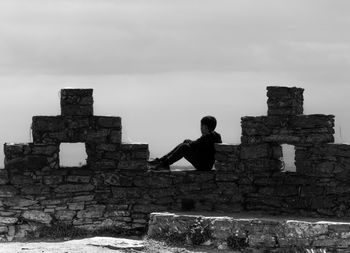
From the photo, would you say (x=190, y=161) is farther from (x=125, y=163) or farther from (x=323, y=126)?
(x=323, y=126)

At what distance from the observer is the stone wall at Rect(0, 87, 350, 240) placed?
639 inches

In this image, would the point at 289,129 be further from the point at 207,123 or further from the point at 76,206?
the point at 76,206

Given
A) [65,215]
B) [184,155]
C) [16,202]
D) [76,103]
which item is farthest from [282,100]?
[16,202]

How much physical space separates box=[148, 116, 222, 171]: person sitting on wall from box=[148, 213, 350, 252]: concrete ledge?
1.92m

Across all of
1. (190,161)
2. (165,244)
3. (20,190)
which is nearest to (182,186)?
(190,161)

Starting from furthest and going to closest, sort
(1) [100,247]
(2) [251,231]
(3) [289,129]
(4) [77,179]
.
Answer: (4) [77,179] → (3) [289,129] → (2) [251,231] → (1) [100,247]

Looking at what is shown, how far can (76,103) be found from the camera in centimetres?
1653

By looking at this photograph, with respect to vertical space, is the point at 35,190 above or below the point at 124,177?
below

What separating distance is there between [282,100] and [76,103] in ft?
13.3

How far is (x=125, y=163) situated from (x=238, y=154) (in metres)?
2.23

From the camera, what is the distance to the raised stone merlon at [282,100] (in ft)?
53.2

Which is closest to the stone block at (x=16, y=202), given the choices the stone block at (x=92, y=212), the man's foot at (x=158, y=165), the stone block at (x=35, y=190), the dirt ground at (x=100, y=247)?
the stone block at (x=35, y=190)

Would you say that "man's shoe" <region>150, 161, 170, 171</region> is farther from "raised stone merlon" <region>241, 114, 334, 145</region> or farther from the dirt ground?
the dirt ground

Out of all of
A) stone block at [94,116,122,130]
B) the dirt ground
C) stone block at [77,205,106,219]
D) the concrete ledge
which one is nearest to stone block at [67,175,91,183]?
stone block at [77,205,106,219]
